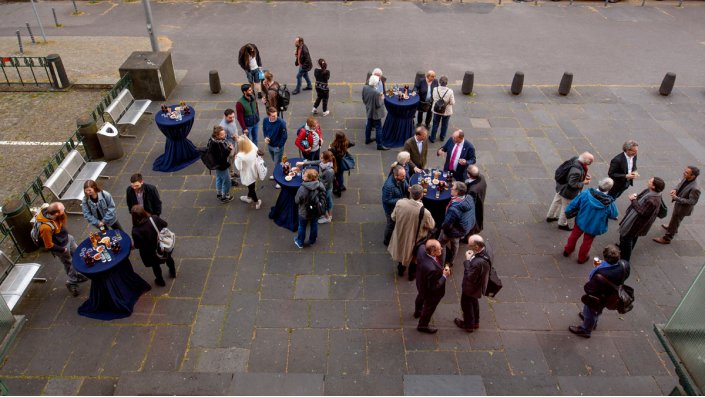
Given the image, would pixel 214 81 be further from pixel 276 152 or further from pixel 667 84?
pixel 667 84

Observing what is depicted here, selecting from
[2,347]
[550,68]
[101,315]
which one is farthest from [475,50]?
[2,347]

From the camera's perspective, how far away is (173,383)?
19.4 ft

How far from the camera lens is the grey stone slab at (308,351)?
6.28m

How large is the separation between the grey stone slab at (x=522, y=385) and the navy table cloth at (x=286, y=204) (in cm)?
419

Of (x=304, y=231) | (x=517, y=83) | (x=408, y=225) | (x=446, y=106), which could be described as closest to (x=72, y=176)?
(x=304, y=231)

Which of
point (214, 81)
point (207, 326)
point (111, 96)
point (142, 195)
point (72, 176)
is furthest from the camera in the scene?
point (214, 81)

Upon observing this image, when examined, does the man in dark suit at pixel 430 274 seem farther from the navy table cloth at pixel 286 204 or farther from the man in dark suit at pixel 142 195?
the man in dark suit at pixel 142 195

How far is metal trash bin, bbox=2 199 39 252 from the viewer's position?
24.7 ft

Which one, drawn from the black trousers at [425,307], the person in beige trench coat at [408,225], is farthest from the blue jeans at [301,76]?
the black trousers at [425,307]

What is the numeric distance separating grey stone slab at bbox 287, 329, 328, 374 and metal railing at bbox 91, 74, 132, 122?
7.23 metres

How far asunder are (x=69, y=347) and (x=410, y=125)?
7933 millimetres

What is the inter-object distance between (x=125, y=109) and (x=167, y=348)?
727 centimetres

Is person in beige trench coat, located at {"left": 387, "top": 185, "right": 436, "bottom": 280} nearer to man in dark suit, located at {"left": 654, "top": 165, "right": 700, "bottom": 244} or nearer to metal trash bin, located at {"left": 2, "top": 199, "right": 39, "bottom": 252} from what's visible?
man in dark suit, located at {"left": 654, "top": 165, "right": 700, "bottom": 244}

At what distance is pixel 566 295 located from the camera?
7359 millimetres
